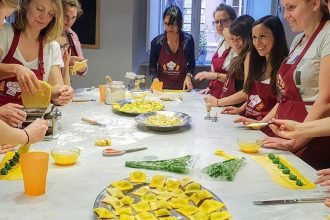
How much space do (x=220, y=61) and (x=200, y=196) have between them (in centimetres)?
280

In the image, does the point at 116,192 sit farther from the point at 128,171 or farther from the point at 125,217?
the point at 128,171

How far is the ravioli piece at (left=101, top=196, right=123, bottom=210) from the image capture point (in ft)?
4.23

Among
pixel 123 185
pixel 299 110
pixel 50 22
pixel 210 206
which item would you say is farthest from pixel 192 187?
pixel 50 22

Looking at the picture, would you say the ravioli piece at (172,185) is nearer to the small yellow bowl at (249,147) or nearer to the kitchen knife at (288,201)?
the kitchen knife at (288,201)

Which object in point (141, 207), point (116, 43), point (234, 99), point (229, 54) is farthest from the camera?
point (116, 43)

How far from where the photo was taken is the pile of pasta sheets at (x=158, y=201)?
4.10 ft

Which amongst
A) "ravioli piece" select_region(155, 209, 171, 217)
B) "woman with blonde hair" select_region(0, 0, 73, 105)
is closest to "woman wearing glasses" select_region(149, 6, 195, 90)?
"woman with blonde hair" select_region(0, 0, 73, 105)

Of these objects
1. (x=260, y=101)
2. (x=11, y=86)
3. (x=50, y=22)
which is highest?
(x=50, y=22)

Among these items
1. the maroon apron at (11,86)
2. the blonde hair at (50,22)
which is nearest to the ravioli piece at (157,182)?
the maroon apron at (11,86)

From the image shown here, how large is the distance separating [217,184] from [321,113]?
94 centimetres

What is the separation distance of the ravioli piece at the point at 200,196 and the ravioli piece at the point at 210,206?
31 mm

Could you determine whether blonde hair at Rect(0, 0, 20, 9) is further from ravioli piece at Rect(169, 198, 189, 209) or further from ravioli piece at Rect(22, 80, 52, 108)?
Answer: ravioli piece at Rect(169, 198, 189, 209)

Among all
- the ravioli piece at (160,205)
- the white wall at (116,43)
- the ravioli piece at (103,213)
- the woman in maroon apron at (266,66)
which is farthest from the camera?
the white wall at (116,43)

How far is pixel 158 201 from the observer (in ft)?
4.41
